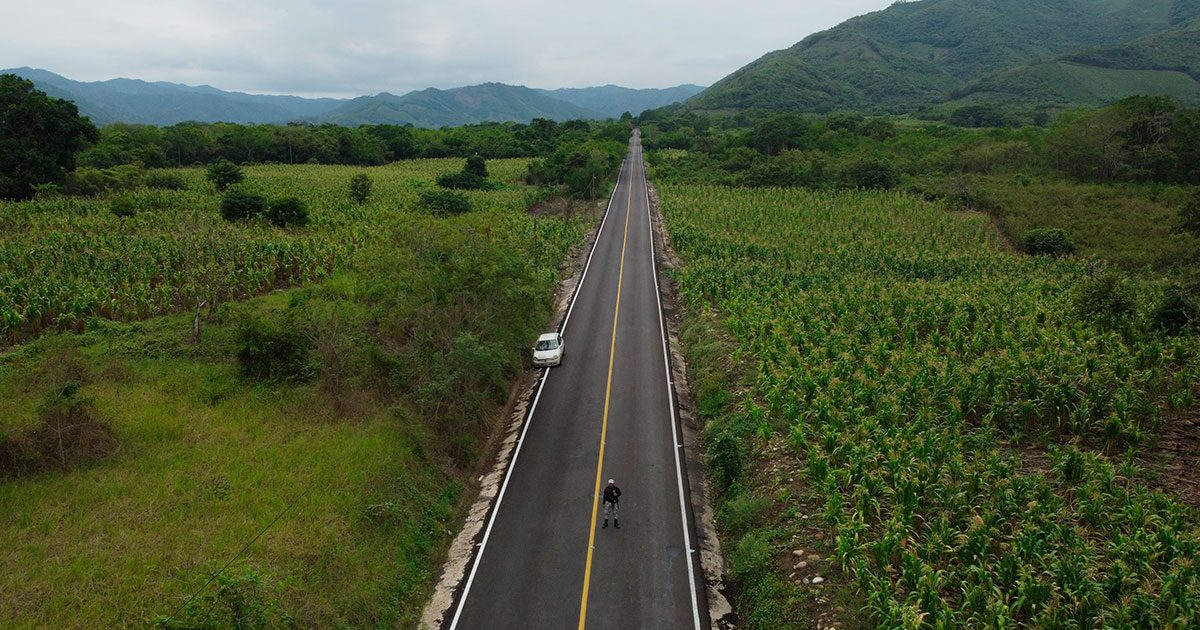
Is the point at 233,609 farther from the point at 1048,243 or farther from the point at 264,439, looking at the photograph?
the point at 1048,243

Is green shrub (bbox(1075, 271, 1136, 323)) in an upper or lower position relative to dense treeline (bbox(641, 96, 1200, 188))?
lower

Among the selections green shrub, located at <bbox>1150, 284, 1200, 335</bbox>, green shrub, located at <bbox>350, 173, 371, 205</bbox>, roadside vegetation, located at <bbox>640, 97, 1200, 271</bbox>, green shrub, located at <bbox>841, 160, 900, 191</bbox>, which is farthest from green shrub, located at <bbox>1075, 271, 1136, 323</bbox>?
green shrub, located at <bbox>350, 173, 371, 205</bbox>

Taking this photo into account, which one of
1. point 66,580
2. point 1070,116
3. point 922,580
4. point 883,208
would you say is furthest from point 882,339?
point 1070,116

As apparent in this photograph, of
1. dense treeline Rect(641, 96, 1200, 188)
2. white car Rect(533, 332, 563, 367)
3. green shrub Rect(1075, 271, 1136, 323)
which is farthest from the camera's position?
dense treeline Rect(641, 96, 1200, 188)

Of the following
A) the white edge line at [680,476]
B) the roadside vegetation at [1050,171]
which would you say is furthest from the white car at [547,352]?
the roadside vegetation at [1050,171]

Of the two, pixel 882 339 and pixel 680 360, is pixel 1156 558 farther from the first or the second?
pixel 680 360

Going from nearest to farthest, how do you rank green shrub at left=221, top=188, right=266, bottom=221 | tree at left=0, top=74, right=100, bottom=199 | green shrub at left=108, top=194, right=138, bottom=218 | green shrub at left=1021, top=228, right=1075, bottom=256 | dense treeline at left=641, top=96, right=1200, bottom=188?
1. green shrub at left=108, top=194, right=138, bottom=218
2. green shrub at left=221, top=188, right=266, bottom=221
3. tree at left=0, top=74, right=100, bottom=199
4. green shrub at left=1021, top=228, right=1075, bottom=256
5. dense treeline at left=641, top=96, right=1200, bottom=188

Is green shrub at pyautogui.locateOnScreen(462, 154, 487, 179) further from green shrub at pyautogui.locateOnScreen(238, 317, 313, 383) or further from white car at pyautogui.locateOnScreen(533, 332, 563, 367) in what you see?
green shrub at pyautogui.locateOnScreen(238, 317, 313, 383)

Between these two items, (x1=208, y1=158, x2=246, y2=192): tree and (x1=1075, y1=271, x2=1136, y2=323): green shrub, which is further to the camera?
(x1=208, y1=158, x2=246, y2=192): tree
